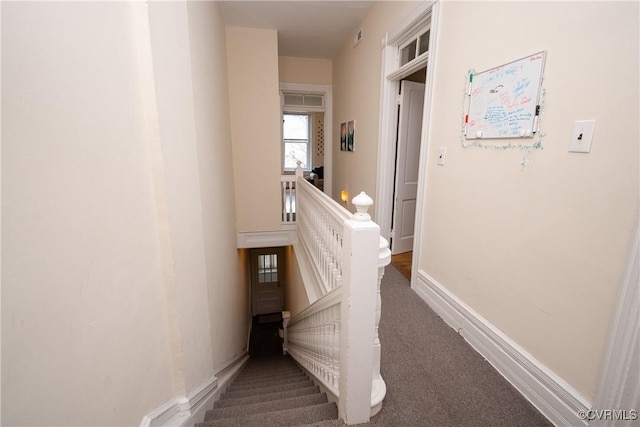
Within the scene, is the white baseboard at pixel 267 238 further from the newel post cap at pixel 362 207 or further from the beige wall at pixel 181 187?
the newel post cap at pixel 362 207

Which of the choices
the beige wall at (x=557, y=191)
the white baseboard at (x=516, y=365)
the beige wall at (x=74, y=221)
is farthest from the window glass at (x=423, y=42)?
the beige wall at (x=74, y=221)

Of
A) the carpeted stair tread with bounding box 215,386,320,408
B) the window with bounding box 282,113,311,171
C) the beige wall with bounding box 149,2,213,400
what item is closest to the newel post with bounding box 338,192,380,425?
the carpeted stair tread with bounding box 215,386,320,408

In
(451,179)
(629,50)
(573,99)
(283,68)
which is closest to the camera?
(629,50)

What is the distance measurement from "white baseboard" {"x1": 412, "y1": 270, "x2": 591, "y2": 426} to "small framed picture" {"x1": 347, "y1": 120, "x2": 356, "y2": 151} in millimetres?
2662

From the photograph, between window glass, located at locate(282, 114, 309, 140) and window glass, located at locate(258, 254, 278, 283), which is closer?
window glass, located at locate(258, 254, 278, 283)

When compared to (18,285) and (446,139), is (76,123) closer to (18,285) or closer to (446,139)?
(18,285)

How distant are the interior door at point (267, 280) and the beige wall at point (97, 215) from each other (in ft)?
18.8

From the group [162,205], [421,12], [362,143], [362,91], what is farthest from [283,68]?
[162,205]

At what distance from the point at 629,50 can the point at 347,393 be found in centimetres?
189

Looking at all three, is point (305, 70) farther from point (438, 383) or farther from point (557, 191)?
point (438, 383)

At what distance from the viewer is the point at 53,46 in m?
0.83

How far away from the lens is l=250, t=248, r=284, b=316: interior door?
→ 749cm

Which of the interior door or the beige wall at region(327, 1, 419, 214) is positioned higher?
the beige wall at region(327, 1, 419, 214)

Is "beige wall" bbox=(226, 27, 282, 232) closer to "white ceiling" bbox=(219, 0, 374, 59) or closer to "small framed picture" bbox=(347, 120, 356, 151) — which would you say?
"white ceiling" bbox=(219, 0, 374, 59)
